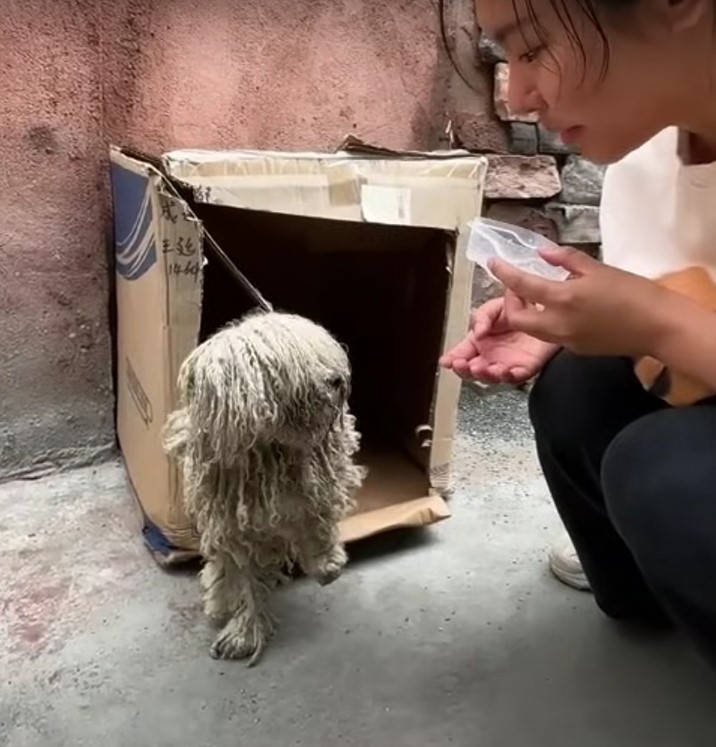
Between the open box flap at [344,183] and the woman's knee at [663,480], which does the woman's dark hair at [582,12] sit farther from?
the open box flap at [344,183]

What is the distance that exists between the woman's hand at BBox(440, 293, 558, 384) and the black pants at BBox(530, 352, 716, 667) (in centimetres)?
3

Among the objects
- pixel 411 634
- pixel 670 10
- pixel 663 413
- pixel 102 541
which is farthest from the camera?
pixel 102 541

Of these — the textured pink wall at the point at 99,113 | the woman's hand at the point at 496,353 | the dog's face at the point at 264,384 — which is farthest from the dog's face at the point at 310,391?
the textured pink wall at the point at 99,113

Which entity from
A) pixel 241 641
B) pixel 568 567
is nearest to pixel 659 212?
pixel 568 567

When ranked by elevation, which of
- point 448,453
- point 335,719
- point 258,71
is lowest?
point 335,719

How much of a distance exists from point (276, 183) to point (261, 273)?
420 mm

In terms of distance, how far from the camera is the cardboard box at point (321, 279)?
0.98 meters

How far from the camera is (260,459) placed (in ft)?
3.00

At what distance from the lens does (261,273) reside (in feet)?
4.65

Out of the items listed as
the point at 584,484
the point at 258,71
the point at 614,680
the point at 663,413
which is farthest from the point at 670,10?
the point at 258,71

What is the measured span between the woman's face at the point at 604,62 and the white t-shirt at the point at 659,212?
10cm

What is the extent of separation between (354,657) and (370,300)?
2.07ft

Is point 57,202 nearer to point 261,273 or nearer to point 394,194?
point 261,273

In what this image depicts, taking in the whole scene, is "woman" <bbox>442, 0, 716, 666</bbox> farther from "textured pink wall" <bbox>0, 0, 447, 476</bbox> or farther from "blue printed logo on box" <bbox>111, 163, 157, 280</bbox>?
"textured pink wall" <bbox>0, 0, 447, 476</bbox>
